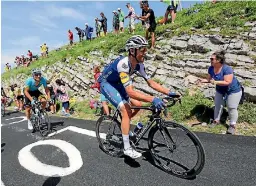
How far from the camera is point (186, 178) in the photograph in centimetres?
484

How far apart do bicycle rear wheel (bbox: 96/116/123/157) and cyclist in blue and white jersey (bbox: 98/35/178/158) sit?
0.67m

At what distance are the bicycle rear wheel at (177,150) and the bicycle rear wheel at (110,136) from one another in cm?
100

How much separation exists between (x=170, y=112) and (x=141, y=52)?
17.6 ft

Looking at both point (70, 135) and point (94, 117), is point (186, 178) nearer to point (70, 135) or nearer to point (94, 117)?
point (70, 135)

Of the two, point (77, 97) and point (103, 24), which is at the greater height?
point (103, 24)

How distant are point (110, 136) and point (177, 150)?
191 cm

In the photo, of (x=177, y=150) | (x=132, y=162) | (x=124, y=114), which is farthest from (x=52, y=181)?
(x=177, y=150)

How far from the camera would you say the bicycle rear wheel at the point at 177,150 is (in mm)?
4656

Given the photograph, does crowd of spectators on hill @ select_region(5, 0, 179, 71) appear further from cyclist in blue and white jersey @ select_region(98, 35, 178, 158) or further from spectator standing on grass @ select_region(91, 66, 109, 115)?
cyclist in blue and white jersey @ select_region(98, 35, 178, 158)

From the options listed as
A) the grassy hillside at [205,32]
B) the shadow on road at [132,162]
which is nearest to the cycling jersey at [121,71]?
the shadow on road at [132,162]

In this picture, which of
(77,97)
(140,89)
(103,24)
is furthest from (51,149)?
(103,24)

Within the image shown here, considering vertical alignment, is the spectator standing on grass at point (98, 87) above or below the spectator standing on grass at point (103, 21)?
below

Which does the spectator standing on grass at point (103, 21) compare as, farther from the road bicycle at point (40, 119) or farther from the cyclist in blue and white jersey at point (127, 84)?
the cyclist in blue and white jersey at point (127, 84)

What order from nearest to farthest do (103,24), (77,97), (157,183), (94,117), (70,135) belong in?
(157,183)
(70,135)
(94,117)
(77,97)
(103,24)
